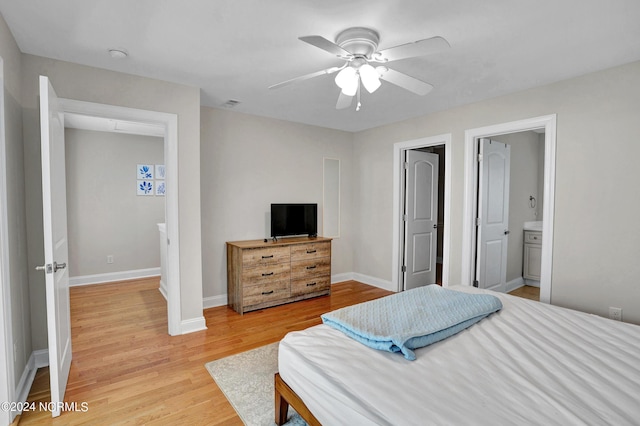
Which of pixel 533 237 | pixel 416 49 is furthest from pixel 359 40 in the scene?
pixel 533 237

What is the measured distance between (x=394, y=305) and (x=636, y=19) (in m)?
2.34

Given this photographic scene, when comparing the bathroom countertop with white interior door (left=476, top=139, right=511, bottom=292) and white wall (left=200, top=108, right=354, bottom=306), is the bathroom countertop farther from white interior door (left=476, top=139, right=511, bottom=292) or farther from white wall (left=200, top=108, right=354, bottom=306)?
white wall (left=200, top=108, right=354, bottom=306)

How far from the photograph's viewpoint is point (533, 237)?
4.78 m

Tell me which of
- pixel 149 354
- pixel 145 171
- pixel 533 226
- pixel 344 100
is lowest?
pixel 149 354

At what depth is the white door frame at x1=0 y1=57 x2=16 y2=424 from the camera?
1794 millimetres

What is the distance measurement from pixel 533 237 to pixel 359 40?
4254 millimetres

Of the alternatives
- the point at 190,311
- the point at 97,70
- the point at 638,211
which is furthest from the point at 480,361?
the point at 97,70

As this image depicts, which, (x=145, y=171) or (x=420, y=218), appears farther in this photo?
(x=145, y=171)

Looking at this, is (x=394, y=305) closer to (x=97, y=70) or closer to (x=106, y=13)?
(x=106, y=13)

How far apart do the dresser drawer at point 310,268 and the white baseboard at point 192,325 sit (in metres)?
1.23

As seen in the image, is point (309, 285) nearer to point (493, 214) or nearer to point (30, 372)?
point (493, 214)


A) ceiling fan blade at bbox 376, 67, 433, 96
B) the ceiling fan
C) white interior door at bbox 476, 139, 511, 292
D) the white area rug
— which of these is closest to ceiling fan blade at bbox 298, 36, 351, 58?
the ceiling fan

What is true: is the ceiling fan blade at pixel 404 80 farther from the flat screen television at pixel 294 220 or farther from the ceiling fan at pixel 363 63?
the flat screen television at pixel 294 220

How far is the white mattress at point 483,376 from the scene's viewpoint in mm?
1187
